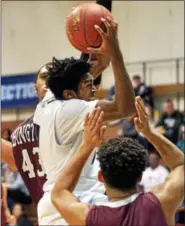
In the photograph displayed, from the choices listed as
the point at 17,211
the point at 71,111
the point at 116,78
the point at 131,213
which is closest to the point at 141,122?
the point at 131,213

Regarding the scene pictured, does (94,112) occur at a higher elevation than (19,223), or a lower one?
higher

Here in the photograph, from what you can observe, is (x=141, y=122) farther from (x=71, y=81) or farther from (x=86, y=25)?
(x=86, y=25)

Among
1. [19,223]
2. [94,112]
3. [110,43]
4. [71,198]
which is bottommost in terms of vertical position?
[19,223]

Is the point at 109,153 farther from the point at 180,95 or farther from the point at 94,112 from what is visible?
the point at 180,95

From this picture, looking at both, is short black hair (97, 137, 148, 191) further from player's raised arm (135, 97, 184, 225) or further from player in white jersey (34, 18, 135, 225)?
player in white jersey (34, 18, 135, 225)

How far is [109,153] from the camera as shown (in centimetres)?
237

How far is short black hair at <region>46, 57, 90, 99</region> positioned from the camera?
10.4ft

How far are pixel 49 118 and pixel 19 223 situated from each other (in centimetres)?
565

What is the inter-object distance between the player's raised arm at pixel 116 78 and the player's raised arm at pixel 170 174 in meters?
0.47

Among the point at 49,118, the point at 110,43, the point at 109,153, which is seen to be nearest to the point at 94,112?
the point at 109,153

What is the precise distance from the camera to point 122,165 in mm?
2326

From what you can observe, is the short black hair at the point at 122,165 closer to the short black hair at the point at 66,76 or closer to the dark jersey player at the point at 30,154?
the short black hair at the point at 66,76

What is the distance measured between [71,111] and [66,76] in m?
0.24

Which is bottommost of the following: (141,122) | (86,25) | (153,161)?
(153,161)
